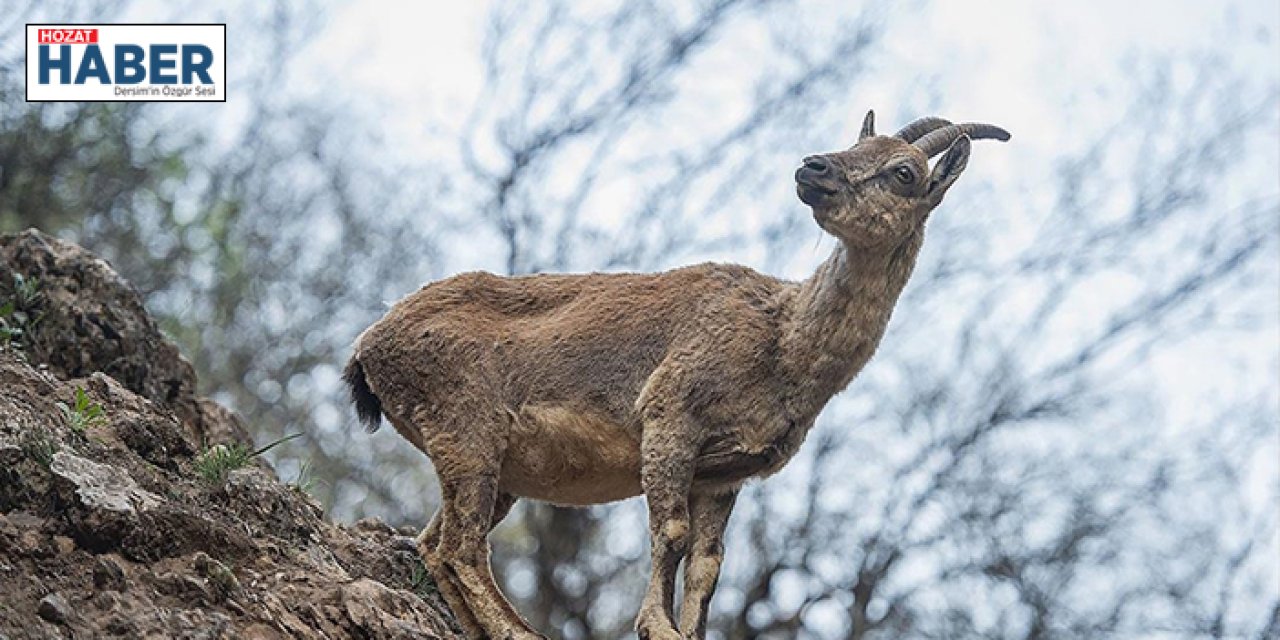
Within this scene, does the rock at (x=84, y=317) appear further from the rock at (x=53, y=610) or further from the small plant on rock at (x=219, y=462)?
the rock at (x=53, y=610)

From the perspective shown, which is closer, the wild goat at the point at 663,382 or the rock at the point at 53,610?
the rock at the point at 53,610

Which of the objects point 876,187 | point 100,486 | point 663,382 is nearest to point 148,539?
point 100,486

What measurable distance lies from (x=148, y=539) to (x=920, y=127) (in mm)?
5091

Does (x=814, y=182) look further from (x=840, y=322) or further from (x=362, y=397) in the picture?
(x=362, y=397)

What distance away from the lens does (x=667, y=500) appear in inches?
368

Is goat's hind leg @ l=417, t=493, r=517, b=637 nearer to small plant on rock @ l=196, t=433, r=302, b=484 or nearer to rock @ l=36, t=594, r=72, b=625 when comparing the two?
small plant on rock @ l=196, t=433, r=302, b=484

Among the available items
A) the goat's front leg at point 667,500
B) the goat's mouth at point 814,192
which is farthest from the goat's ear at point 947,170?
the goat's front leg at point 667,500

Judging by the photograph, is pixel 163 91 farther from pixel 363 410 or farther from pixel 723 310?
pixel 723 310

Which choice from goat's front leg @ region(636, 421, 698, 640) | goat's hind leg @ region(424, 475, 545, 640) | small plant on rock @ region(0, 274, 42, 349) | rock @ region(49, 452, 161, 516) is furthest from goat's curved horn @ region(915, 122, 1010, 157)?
small plant on rock @ region(0, 274, 42, 349)

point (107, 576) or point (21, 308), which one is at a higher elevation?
point (21, 308)

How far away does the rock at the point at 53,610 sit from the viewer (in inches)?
285

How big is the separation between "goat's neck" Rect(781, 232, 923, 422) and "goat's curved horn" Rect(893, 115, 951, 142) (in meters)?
0.77

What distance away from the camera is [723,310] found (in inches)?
392

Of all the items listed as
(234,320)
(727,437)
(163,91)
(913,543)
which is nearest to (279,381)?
(234,320)
